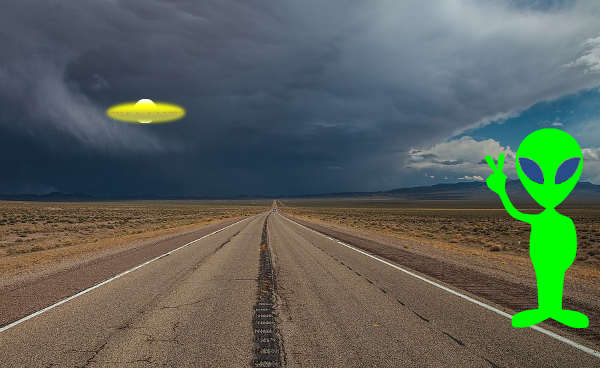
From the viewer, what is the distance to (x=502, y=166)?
4023 mm

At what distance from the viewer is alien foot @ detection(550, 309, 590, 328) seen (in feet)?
17.4

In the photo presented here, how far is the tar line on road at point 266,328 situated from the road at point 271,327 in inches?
0.6

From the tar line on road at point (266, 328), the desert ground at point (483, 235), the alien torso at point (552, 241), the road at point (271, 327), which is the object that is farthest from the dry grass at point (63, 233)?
the desert ground at point (483, 235)

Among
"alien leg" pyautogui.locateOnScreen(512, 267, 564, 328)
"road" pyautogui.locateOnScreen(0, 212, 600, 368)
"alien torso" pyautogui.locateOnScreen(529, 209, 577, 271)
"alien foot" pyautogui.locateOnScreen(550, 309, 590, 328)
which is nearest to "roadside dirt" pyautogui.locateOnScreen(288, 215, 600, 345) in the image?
"alien foot" pyautogui.locateOnScreen(550, 309, 590, 328)

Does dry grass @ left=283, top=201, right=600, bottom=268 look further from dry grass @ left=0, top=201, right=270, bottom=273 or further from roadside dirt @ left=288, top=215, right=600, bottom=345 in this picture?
dry grass @ left=0, top=201, right=270, bottom=273

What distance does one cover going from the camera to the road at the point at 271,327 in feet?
13.9

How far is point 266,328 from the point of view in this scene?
533 centimetres

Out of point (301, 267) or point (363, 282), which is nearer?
point (363, 282)

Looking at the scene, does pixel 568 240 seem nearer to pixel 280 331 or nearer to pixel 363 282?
pixel 280 331

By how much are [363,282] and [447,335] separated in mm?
3727

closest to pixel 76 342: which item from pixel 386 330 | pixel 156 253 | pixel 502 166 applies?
pixel 386 330

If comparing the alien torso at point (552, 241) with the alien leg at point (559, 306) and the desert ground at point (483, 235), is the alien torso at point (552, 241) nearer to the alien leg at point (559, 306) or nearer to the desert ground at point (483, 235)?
the alien leg at point (559, 306)

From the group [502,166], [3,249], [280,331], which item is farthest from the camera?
[3,249]

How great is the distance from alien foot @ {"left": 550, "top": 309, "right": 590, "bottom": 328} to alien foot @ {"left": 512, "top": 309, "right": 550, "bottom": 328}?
0.16m
